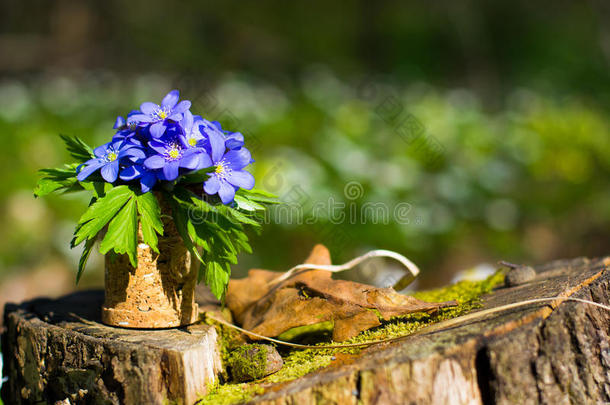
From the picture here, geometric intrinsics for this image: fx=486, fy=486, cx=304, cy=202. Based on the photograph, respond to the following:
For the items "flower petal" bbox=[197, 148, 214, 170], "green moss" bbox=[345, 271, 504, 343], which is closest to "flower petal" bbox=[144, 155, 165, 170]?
"flower petal" bbox=[197, 148, 214, 170]

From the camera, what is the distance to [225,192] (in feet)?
5.05

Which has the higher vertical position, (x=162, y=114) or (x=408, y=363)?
(x=162, y=114)

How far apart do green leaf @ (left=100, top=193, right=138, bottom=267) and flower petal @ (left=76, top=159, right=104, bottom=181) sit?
15 centimetres

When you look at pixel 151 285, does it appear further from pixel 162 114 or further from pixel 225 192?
pixel 162 114

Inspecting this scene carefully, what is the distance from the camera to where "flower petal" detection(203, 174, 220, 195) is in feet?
4.93

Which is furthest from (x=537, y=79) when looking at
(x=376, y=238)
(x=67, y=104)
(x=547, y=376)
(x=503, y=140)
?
(x=547, y=376)

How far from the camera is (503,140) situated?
5.92 m

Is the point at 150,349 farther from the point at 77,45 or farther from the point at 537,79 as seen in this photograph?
the point at 537,79

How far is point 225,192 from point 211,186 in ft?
0.17

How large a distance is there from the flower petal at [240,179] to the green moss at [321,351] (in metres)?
0.61

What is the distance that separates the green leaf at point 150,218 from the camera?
5.06 feet

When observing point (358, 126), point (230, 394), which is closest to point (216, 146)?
point (230, 394)

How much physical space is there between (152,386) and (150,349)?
0.11 m

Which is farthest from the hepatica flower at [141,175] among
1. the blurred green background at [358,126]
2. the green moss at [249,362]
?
the blurred green background at [358,126]
